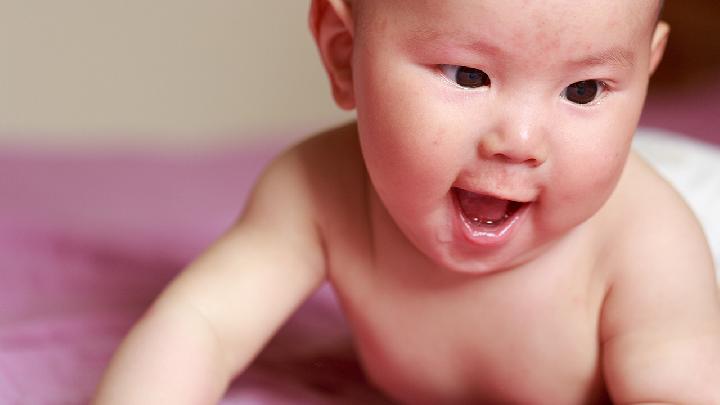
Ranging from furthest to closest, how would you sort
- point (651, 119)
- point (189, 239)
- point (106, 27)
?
point (106, 27) < point (651, 119) < point (189, 239)

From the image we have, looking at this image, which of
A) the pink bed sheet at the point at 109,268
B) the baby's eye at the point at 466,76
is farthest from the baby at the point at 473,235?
the pink bed sheet at the point at 109,268

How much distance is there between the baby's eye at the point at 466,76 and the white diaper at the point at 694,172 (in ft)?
1.53

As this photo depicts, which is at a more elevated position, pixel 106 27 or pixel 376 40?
pixel 376 40

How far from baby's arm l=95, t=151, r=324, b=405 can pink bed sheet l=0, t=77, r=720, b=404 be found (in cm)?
8

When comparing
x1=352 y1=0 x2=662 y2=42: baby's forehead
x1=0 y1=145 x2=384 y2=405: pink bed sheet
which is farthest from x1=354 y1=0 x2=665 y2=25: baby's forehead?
x1=0 y1=145 x2=384 y2=405: pink bed sheet

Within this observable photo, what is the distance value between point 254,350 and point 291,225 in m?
0.11

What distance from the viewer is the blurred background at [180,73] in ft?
6.77

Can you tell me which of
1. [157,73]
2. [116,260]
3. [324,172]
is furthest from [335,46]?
[157,73]

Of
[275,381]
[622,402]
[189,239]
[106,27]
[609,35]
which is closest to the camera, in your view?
[609,35]

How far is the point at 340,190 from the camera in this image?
0.96 metres

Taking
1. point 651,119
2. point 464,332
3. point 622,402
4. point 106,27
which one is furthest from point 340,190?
point 106,27

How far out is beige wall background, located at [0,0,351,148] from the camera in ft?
6.79

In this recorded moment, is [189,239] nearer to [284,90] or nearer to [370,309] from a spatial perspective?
[370,309]

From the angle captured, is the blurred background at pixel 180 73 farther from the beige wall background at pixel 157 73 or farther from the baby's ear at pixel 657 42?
the baby's ear at pixel 657 42
